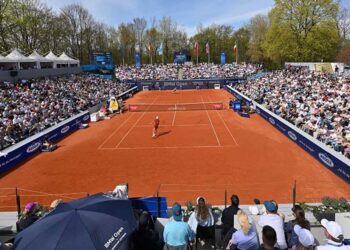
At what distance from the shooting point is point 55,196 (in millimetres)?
14672

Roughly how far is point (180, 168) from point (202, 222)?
1044 cm

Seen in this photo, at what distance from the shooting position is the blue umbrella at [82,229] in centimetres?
A: 472

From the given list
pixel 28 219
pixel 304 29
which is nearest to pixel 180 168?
pixel 28 219

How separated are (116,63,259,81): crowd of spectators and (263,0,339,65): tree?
15674 mm

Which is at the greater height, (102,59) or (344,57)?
(102,59)

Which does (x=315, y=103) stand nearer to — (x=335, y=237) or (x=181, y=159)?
(x=181, y=159)

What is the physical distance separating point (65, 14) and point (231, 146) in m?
72.4

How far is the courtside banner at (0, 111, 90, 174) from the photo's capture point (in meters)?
19.1

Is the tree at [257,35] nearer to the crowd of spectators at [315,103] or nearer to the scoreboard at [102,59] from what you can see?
the scoreboard at [102,59]

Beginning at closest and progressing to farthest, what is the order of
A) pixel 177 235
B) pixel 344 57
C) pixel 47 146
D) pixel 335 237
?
pixel 335 237 < pixel 177 235 < pixel 47 146 < pixel 344 57

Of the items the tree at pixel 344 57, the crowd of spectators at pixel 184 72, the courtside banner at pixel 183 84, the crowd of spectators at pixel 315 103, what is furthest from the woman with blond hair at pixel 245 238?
the crowd of spectators at pixel 184 72

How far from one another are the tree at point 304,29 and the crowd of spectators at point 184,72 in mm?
15674

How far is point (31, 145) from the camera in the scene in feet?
71.9

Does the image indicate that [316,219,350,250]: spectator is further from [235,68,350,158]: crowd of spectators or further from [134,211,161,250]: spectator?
[235,68,350,158]: crowd of spectators
